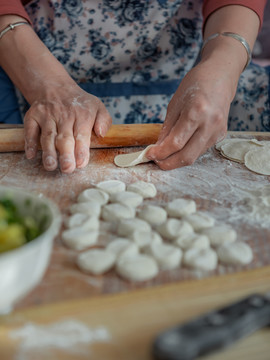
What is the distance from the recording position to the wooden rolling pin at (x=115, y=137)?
1479 millimetres

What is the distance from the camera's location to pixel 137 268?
79 cm

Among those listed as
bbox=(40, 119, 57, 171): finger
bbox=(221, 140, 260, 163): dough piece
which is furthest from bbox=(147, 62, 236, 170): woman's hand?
bbox=(40, 119, 57, 171): finger

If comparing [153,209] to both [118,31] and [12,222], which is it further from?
[118,31]

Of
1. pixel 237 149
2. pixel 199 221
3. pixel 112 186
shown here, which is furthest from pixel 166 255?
pixel 237 149

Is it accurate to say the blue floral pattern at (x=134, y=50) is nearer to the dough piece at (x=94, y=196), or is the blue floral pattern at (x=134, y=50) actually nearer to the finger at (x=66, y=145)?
the finger at (x=66, y=145)

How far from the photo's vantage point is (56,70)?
154 centimetres

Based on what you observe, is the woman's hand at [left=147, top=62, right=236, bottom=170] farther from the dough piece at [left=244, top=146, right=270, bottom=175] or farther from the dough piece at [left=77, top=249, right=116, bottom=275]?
the dough piece at [left=77, top=249, right=116, bottom=275]

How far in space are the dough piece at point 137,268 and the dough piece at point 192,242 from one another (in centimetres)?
10

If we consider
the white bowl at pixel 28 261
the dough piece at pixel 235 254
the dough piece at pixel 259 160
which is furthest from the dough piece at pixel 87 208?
the dough piece at pixel 259 160

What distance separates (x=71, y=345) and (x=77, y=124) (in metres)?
0.87

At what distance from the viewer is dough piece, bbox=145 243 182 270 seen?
826 mm

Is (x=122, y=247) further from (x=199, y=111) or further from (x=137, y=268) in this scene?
(x=199, y=111)

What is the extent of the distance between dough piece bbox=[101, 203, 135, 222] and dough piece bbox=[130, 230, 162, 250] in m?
0.10

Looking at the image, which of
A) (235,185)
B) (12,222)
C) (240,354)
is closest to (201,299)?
(240,354)
